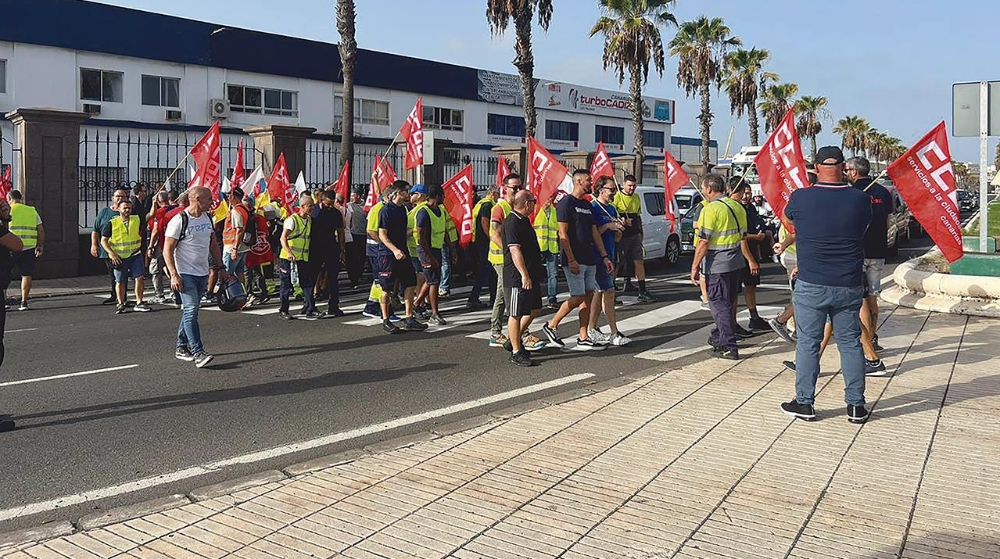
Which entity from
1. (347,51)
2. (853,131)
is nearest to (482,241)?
(347,51)

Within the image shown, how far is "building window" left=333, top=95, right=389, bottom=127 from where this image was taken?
4256cm

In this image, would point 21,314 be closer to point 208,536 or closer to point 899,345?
point 208,536

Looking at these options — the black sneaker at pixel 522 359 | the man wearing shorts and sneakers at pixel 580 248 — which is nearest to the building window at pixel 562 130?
the man wearing shorts and sneakers at pixel 580 248

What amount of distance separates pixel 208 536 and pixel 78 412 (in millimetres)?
3151

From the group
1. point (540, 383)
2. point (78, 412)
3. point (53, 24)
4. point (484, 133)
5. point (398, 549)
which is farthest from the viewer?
point (484, 133)

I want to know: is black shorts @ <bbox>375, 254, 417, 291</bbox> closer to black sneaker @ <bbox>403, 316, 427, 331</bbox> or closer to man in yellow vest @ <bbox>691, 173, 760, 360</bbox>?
black sneaker @ <bbox>403, 316, 427, 331</bbox>

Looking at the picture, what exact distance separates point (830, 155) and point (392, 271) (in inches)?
222

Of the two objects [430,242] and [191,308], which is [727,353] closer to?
[430,242]

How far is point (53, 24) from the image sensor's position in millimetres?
32344

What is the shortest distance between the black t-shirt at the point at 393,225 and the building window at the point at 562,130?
44857 mm

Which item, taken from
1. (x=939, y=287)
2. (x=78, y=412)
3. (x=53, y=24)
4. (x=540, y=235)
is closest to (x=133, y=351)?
(x=78, y=412)

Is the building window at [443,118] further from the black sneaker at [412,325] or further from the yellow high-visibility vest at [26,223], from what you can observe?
the black sneaker at [412,325]

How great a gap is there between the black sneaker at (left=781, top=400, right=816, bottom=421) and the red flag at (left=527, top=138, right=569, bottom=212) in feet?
25.0

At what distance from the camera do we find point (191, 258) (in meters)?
8.60
